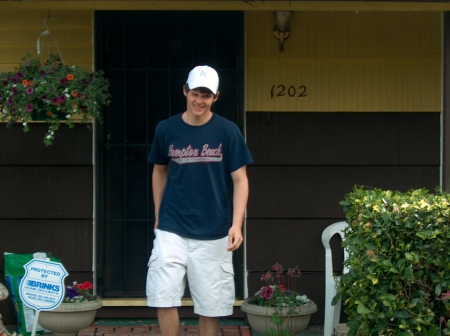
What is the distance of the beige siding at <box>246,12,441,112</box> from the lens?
6562 millimetres

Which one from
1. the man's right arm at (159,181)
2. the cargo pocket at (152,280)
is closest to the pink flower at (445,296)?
the cargo pocket at (152,280)

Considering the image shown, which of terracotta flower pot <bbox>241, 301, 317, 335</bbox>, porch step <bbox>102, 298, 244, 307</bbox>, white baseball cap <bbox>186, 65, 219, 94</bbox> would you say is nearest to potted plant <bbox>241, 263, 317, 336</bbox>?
terracotta flower pot <bbox>241, 301, 317, 335</bbox>

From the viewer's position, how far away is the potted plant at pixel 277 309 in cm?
596

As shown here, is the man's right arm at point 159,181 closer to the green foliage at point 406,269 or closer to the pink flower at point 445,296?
A: the green foliage at point 406,269

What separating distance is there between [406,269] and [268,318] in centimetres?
174

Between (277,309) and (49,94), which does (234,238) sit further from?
(49,94)

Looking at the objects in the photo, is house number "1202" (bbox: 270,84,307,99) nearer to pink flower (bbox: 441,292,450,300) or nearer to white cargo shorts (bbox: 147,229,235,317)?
white cargo shorts (bbox: 147,229,235,317)

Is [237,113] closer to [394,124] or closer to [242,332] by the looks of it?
[394,124]

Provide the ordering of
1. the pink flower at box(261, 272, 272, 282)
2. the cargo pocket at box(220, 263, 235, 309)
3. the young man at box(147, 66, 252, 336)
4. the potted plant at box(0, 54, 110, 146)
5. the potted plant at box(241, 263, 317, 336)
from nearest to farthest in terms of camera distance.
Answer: the young man at box(147, 66, 252, 336) → the cargo pocket at box(220, 263, 235, 309) → the potted plant at box(0, 54, 110, 146) → the potted plant at box(241, 263, 317, 336) → the pink flower at box(261, 272, 272, 282)

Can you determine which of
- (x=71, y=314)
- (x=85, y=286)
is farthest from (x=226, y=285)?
(x=85, y=286)

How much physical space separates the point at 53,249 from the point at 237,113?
5.85 feet

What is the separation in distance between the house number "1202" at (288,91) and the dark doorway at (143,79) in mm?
322

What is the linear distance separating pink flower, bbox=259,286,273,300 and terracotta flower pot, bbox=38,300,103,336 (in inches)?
47.2

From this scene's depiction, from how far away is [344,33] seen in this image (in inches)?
259
